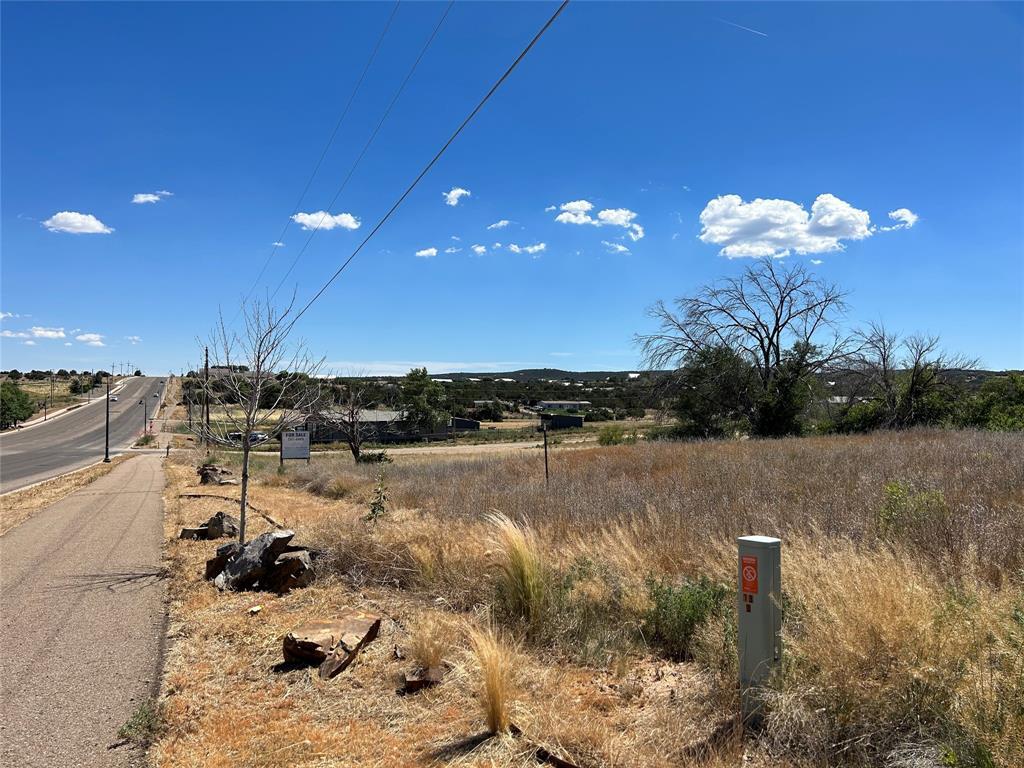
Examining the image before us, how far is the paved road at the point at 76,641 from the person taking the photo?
4.11m

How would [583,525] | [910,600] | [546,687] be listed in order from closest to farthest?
[910,600]
[546,687]
[583,525]

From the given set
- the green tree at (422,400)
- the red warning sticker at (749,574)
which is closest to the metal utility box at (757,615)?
the red warning sticker at (749,574)

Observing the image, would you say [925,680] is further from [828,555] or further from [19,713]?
[19,713]

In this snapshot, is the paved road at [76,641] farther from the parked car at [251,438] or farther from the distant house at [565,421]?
the distant house at [565,421]

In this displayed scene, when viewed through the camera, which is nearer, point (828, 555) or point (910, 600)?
point (910, 600)

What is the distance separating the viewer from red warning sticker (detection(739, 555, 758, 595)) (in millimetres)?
3383

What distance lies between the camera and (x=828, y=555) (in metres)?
5.32

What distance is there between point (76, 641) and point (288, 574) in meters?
2.22

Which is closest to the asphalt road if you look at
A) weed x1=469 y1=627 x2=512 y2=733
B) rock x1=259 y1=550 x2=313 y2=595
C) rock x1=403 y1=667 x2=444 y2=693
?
rock x1=259 y1=550 x2=313 y2=595

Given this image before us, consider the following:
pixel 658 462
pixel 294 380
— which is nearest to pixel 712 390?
Answer: pixel 658 462

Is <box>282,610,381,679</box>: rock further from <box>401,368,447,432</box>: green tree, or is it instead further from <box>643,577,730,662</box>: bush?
<box>401,368,447,432</box>: green tree

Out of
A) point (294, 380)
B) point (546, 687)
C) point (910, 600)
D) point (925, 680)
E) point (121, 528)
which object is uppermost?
point (294, 380)

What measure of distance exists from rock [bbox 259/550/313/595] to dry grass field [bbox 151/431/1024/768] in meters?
0.25

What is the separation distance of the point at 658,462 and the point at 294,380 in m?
10.1
